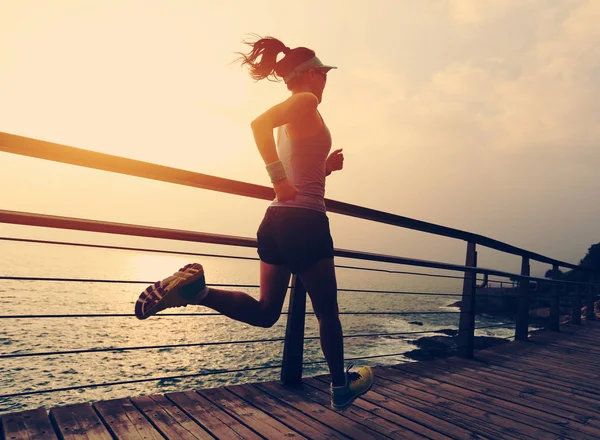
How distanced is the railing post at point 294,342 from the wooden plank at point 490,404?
2.68ft

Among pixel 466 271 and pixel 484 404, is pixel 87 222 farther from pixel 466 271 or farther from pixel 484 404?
pixel 466 271

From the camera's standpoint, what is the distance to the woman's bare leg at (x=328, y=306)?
5.96ft

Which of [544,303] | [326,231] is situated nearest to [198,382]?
[326,231]

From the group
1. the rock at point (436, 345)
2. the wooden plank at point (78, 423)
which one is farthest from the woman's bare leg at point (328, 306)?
the rock at point (436, 345)

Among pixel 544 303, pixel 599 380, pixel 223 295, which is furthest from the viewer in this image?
pixel 544 303

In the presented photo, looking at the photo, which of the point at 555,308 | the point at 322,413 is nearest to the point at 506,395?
the point at 322,413

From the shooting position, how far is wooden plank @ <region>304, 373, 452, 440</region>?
2057mm

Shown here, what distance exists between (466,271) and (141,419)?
3.02m

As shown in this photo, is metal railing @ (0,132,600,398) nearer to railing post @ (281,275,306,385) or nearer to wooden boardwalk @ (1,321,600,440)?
railing post @ (281,275,306,385)

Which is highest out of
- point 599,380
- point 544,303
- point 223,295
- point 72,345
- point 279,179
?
point 279,179

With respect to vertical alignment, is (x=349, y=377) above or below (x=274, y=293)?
below

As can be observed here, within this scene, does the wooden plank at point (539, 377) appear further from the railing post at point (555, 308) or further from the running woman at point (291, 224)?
the railing post at point (555, 308)

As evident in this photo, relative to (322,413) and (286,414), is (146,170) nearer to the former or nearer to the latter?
(286,414)

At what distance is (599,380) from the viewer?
357 centimetres
